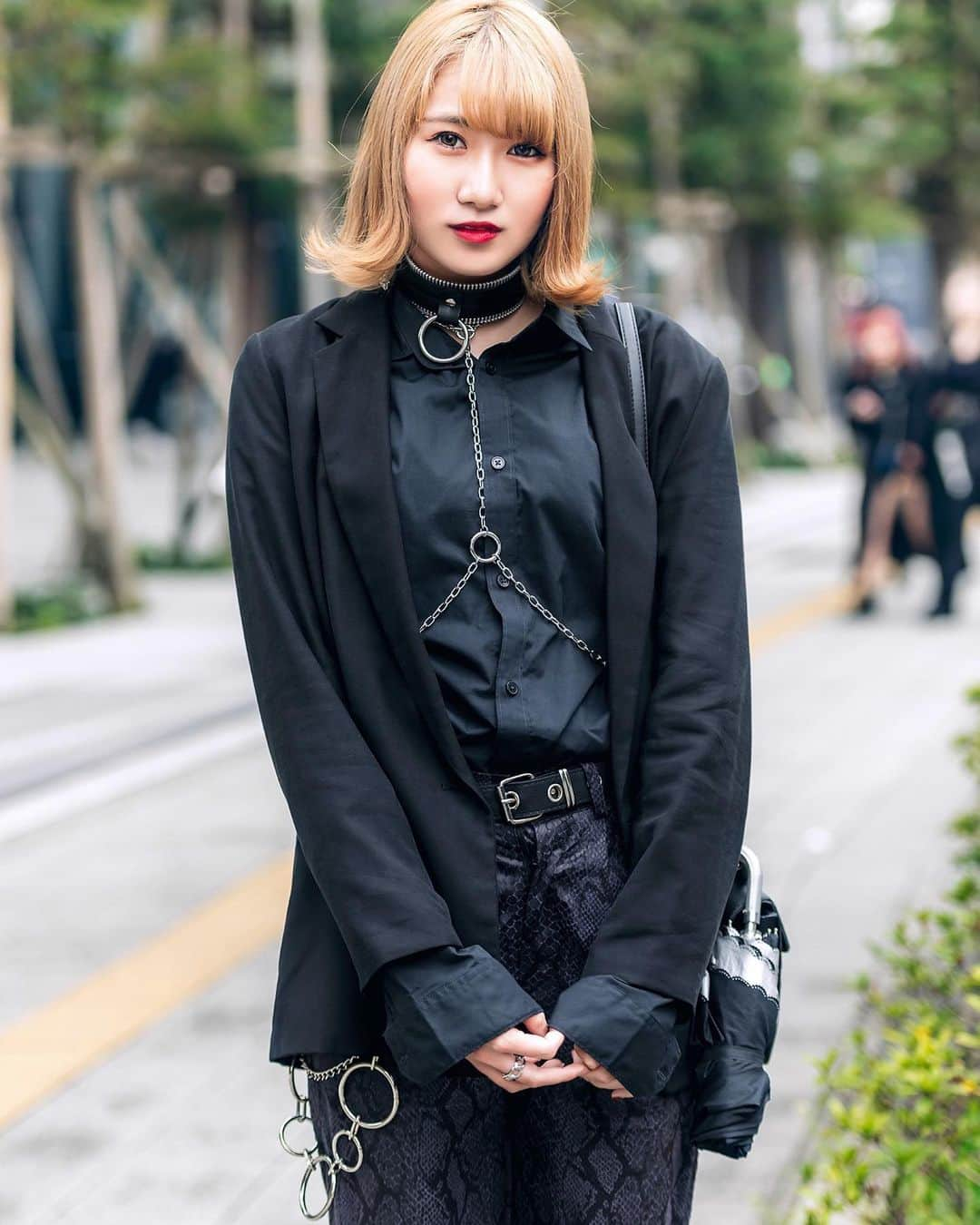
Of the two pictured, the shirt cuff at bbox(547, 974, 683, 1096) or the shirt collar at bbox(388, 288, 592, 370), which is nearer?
the shirt cuff at bbox(547, 974, 683, 1096)

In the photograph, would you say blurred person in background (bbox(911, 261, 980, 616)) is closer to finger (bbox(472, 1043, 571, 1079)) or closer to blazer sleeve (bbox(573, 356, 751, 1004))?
blazer sleeve (bbox(573, 356, 751, 1004))

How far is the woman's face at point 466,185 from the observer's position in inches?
83.3

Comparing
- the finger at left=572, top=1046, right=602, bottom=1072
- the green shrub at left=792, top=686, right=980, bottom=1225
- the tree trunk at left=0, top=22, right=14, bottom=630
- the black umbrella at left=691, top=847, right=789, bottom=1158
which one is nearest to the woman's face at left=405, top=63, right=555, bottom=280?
the black umbrella at left=691, top=847, right=789, bottom=1158

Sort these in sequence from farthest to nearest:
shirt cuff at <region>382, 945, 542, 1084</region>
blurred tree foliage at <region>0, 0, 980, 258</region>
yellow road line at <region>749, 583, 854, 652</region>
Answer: blurred tree foliage at <region>0, 0, 980, 258</region> → yellow road line at <region>749, 583, 854, 652</region> → shirt cuff at <region>382, 945, 542, 1084</region>

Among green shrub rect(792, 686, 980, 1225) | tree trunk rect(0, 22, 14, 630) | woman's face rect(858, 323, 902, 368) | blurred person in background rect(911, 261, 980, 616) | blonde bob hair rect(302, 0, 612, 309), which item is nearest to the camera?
blonde bob hair rect(302, 0, 612, 309)

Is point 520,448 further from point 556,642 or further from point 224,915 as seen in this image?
point 224,915

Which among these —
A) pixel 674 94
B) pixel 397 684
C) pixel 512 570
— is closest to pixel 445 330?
pixel 512 570

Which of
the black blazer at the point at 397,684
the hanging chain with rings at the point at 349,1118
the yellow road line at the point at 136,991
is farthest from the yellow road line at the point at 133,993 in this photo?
the black blazer at the point at 397,684

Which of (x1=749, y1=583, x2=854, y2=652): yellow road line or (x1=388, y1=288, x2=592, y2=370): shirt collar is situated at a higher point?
(x1=388, y1=288, x2=592, y2=370): shirt collar

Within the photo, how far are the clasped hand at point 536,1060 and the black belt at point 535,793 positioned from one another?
206 mm

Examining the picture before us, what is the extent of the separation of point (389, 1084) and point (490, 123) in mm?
987

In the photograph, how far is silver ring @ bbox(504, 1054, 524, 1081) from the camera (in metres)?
2.01

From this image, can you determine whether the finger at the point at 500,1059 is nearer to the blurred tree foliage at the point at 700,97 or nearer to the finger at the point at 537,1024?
the finger at the point at 537,1024

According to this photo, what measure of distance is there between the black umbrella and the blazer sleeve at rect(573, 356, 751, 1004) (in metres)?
0.08
